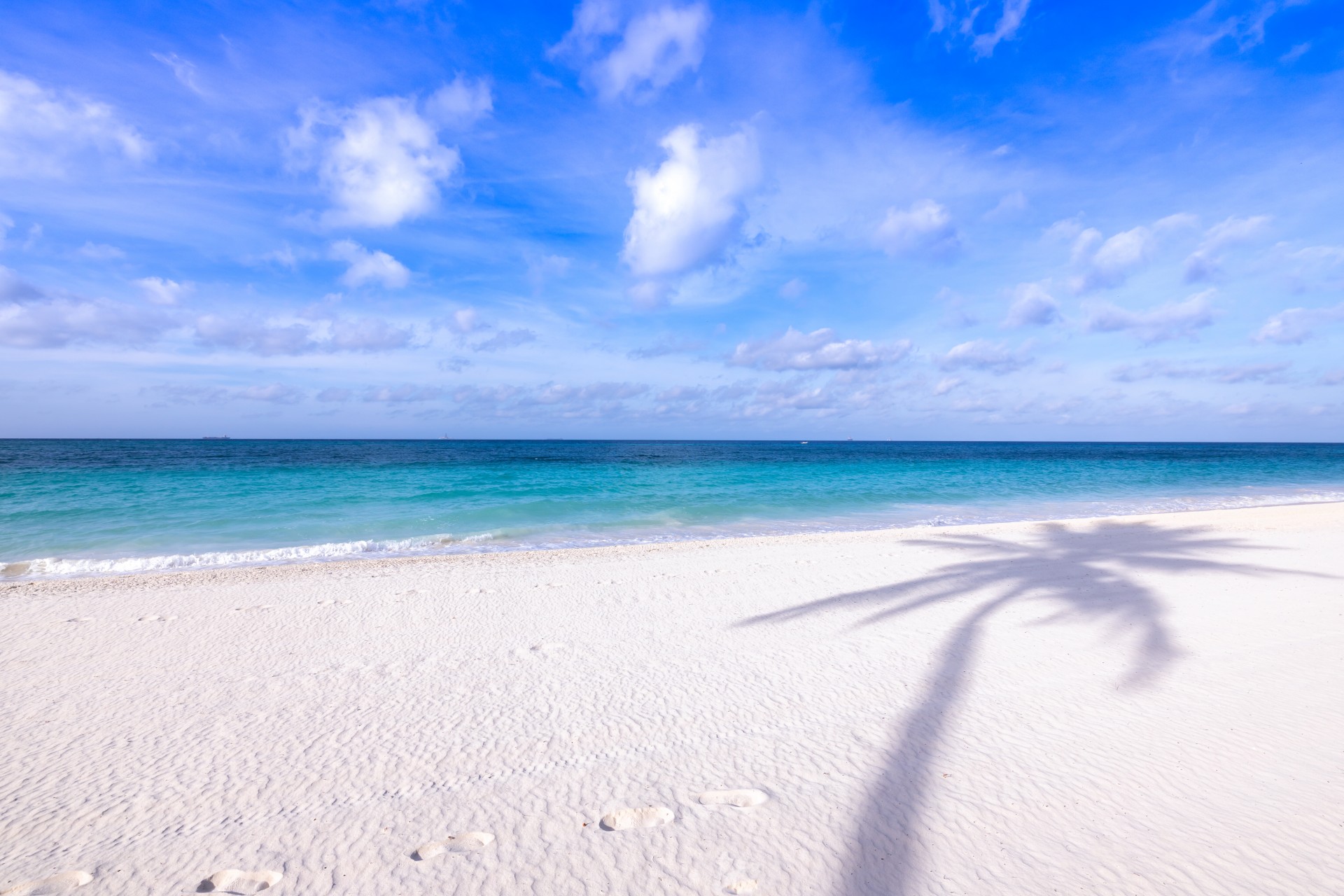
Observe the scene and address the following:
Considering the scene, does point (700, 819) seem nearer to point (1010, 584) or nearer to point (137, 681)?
point (137, 681)

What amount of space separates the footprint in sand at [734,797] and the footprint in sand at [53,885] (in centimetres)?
308

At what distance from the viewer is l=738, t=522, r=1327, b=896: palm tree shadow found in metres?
3.13

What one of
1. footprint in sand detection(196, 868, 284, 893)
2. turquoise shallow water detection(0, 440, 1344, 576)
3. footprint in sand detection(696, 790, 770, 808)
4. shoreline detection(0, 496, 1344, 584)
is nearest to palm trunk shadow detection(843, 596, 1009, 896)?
footprint in sand detection(696, 790, 770, 808)

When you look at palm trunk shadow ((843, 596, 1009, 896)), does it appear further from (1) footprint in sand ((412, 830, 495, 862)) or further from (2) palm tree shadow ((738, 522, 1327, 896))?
(1) footprint in sand ((412, 830, 495, 862))

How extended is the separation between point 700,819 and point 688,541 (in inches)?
396

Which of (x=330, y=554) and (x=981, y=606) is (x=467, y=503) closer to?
(x=330, y=554)

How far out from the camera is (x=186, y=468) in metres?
31.4

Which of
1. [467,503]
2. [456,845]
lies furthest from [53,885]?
[467,503]

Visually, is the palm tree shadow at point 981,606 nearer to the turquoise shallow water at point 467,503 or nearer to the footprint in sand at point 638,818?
the footprint in sand at point 638,818

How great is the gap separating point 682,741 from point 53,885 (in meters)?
3.32

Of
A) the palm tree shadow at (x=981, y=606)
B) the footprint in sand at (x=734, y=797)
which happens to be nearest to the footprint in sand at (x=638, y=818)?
the footprint in sand at (x=734, y=797)

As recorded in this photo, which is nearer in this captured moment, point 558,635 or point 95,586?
point 558,635

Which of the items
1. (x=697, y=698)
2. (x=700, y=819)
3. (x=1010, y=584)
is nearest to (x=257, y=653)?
(x=697, y=698)

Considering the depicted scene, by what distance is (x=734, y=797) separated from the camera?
346 cm
